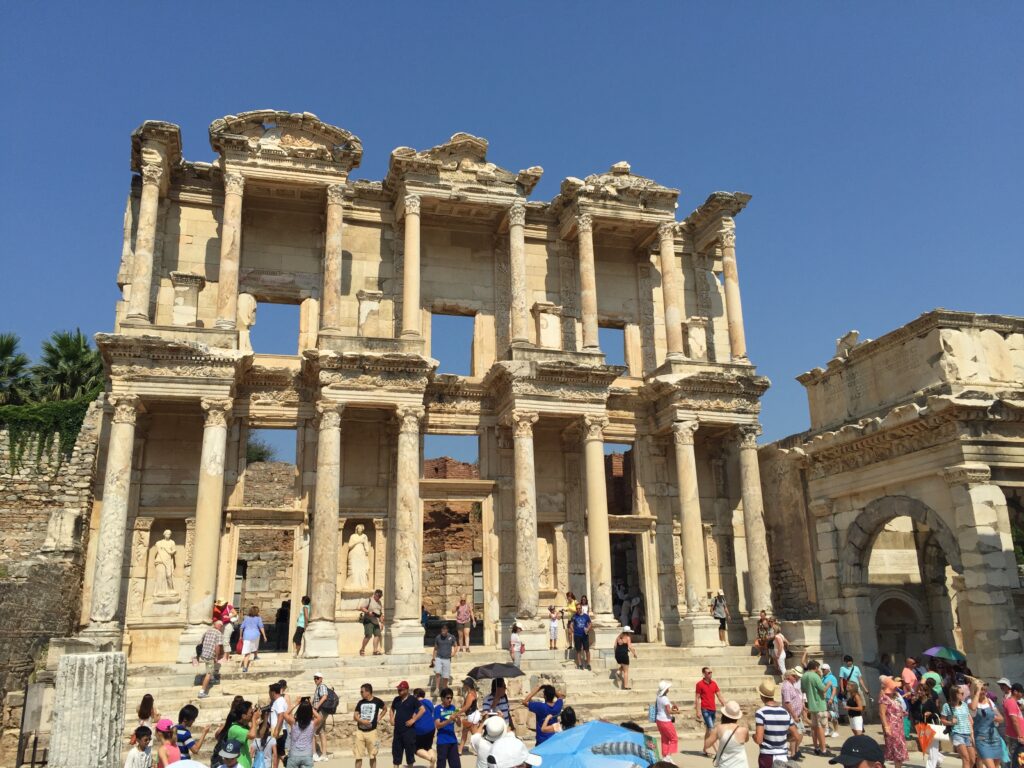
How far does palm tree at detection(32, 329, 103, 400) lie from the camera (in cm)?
3044

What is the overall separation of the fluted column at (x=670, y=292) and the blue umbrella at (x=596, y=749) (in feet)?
54.0

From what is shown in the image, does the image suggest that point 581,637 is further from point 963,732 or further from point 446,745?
point 446,745

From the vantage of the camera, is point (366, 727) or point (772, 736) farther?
point (366, 727)

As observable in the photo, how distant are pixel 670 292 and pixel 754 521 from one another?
6388 mm

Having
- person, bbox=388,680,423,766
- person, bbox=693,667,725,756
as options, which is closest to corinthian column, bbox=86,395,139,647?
person, bbox=388,680,423,766

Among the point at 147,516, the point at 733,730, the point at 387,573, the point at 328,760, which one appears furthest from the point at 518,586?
the point at 733,730

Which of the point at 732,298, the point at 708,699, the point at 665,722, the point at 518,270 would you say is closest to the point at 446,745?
the point at 665,722

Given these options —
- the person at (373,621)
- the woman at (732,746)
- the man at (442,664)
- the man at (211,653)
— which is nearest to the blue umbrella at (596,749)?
the woman at (732,746)

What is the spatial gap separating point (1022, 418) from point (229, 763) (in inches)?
551

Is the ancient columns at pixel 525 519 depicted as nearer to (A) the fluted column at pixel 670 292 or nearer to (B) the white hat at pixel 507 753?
(A) the fluted column at pixel 670 292

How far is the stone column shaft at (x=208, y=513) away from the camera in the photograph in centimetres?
1780

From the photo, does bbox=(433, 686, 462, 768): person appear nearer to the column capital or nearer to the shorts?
the shorts

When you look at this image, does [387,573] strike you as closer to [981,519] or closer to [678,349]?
[678,349]

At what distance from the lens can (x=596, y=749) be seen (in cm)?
665
